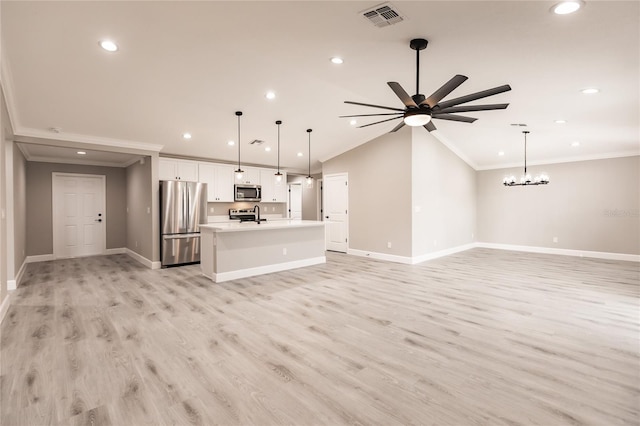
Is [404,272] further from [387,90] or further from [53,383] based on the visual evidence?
[53,383]

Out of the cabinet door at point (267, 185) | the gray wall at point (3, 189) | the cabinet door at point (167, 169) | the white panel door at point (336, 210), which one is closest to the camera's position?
the gray wall at point (3, 189)

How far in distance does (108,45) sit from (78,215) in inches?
252

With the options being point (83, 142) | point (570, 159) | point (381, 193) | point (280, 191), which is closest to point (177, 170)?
point (83, 142)

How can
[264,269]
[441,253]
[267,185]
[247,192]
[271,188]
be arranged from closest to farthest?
[264,269]
[441,253]
[247,192]
[267,185]
[271,188]

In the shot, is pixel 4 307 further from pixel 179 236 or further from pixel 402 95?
pixel 402 95

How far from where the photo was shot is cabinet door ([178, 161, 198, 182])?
686 centimetres

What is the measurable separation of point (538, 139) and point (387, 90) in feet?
14.4

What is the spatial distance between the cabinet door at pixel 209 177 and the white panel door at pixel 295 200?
325 centimetres

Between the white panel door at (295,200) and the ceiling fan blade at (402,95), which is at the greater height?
the ceiling fan blade at (402,95)

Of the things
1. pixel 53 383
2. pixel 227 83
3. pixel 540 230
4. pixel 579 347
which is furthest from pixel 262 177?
pixel 540 230

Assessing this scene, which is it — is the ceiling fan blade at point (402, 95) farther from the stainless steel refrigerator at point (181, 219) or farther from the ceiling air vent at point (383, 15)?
the stainless steel refrigerator at point (181, 219)

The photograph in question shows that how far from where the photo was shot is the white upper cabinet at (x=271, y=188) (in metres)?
8.39

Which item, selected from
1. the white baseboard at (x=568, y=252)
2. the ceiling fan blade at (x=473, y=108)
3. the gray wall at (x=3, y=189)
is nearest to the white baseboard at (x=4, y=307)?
the gray wall at (x=3, y=189)

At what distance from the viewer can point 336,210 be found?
26.6 ft
